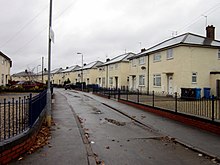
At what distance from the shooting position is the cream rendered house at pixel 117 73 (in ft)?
137

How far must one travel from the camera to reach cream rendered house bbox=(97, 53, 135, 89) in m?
41.7

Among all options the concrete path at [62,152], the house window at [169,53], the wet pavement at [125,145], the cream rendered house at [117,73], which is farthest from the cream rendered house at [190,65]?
the concrete path at [62,152]

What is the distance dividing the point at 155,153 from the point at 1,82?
32.4m

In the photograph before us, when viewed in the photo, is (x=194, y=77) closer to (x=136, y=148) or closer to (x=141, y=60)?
(x=141, y=60)

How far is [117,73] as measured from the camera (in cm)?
4284

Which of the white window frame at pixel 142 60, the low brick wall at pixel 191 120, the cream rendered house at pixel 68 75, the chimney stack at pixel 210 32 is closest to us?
the low brick wall at pixel 191 120

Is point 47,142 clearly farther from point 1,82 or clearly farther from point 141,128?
point 1,82

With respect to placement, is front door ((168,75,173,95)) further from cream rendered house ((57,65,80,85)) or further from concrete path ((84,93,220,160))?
cream rendered house ((57,65,80,85))

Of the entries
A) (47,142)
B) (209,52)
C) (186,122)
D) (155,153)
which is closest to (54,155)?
(47,142)

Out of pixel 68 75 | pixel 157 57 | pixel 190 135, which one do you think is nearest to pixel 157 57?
pixel 157 57

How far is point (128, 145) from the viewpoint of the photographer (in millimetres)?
6453

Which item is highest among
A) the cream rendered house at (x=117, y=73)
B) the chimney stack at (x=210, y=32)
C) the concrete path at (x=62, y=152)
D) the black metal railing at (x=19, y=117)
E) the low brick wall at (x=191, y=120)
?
the chimney stack at (x=210, y=32)

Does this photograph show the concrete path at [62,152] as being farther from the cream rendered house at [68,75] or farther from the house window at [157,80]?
the cream rendered house at [68,75]

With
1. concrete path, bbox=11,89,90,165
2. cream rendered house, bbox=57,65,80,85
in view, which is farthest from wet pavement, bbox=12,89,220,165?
cream rendered house, bbox=57,65,80,85
